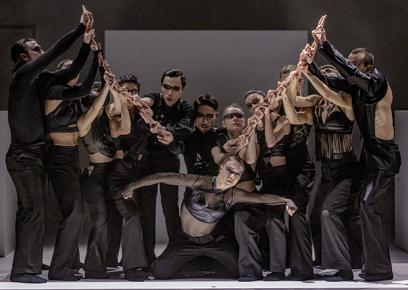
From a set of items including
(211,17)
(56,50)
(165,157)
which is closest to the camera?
(56,50)

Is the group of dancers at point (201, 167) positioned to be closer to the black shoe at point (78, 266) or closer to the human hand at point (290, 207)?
the human hand at point (290, 207)

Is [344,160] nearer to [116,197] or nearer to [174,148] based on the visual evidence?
[174,148]

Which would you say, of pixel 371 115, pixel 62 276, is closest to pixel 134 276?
pixel 62 276

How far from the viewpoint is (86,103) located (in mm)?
6145

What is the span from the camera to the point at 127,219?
6.00 meters

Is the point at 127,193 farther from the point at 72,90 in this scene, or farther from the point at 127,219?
the point at 72,90

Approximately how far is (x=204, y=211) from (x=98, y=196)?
2.67ft

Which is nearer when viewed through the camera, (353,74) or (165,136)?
(353,74)

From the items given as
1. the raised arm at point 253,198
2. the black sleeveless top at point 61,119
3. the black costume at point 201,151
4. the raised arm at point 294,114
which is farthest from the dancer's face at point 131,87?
the raised arm at point 294,114

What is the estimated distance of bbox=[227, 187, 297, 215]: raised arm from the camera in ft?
19.5

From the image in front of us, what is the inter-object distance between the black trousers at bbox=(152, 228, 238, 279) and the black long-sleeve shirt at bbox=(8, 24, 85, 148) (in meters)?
1.27

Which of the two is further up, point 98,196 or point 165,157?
point 165,157

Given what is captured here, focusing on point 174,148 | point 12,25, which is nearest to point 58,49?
point 174,148

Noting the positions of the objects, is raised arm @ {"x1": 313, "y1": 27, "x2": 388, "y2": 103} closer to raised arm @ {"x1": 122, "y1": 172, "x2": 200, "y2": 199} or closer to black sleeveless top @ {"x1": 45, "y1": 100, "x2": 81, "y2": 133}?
raised arm @ {"x1": 122, "y1": 172, "x2": 200, "y2": 199}
